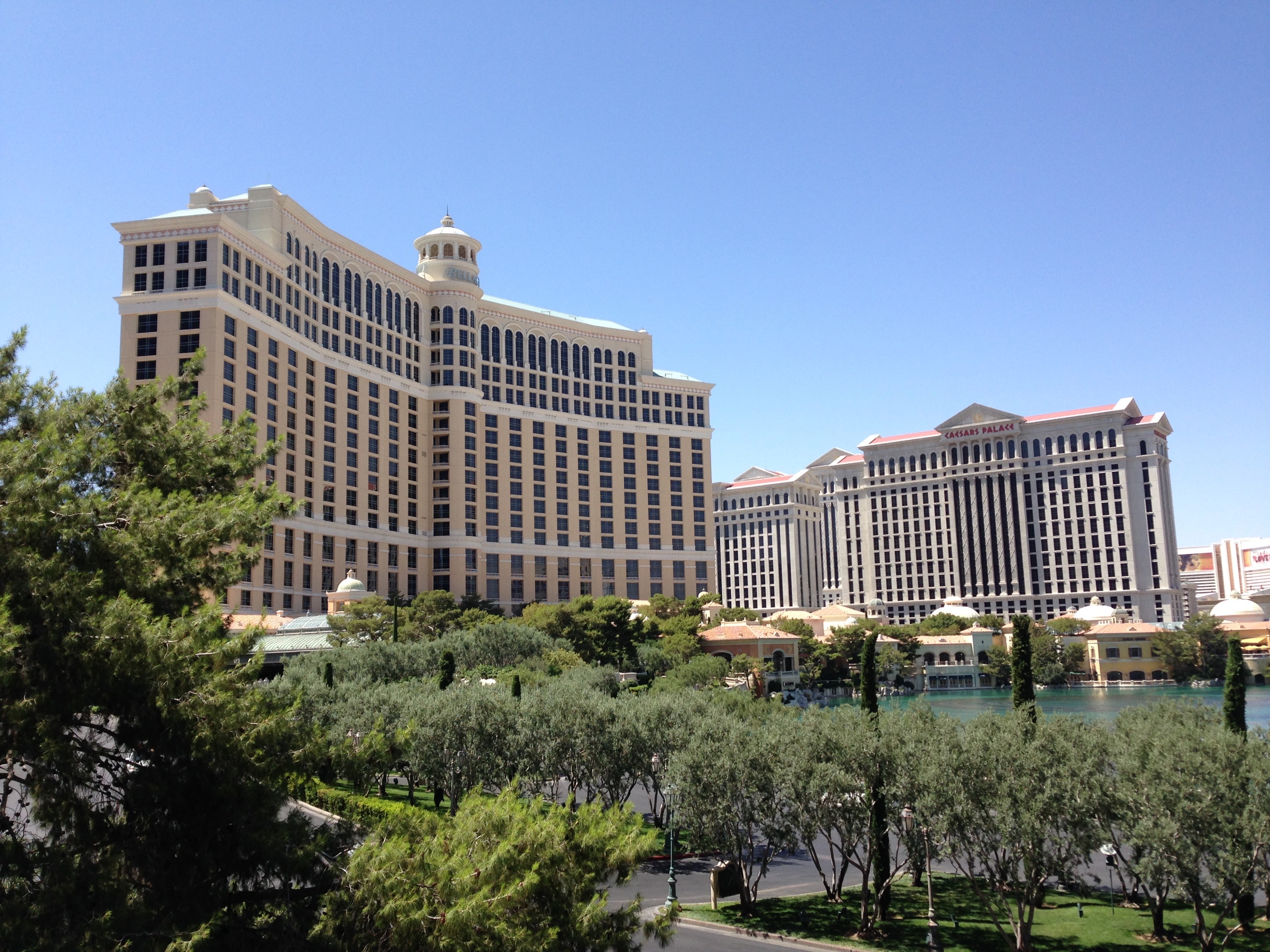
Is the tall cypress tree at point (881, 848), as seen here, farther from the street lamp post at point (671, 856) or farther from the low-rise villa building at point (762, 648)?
the low-rise villa building at point (762, 648)

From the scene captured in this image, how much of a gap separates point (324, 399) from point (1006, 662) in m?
104

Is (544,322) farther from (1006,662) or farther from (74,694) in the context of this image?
(74,694)

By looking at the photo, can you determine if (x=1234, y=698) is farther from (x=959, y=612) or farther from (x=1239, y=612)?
(x=1239, y=612)

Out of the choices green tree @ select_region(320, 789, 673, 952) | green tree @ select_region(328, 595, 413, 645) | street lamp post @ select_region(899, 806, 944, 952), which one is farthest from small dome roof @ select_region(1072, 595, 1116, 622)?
green tree @ select_region(320, 789, 673, 952)

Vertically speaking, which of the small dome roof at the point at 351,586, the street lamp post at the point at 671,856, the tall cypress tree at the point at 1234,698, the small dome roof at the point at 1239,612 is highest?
the small dome roof at the point at 351,586

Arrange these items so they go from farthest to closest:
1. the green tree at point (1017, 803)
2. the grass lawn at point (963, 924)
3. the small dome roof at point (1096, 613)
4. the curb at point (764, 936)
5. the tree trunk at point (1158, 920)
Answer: the small dome roof at point (1096, 613) < the tree trunk at point (1158, 920) < the grass lawn at point (963, 924) < the curb at point (764, 936) < the green tree at point (1017, 803)

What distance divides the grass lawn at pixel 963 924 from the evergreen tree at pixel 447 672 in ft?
90.8

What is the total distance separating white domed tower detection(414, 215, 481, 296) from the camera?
136 meters

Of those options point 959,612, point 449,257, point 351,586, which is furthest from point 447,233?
point 959,612

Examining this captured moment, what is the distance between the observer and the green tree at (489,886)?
49.3ft

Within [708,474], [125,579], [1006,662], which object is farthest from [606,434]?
[125,579]

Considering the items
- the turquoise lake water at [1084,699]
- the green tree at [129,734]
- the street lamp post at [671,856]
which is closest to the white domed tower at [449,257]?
the turquoise lake water at [1084,699]

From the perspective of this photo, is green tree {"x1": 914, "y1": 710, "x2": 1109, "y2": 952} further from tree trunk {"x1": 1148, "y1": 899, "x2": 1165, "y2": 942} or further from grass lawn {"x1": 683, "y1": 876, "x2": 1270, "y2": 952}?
tree trunk {"x1": 1148, "y1": 899, "x2": 1165, "y2": 942}

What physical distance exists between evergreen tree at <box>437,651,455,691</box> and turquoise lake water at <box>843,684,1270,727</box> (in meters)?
45.9
